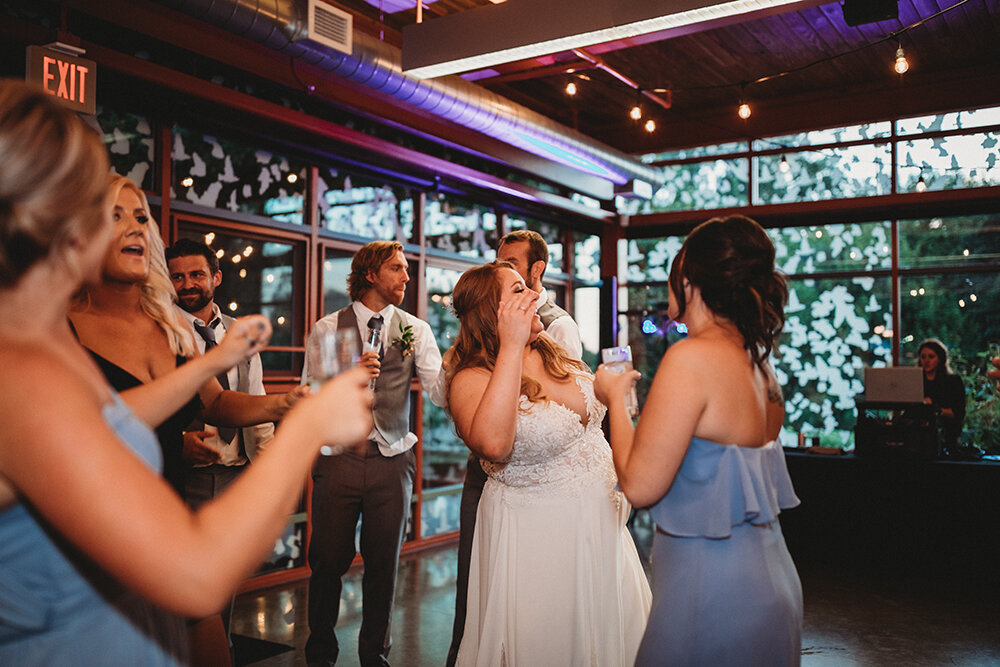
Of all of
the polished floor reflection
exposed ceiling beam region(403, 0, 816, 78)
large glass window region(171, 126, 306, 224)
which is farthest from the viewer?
large glass window region(171, 126, 306, 224)

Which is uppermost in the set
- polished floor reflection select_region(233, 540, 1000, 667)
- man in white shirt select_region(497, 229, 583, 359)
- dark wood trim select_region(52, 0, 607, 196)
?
dark wood trim select_region(52, 0, 607, 196)

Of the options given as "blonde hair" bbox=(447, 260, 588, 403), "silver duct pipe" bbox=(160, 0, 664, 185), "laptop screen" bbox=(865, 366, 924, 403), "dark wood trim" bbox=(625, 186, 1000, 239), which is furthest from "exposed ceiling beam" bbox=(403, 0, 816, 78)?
"dark wood trim" bbox=(625, 186, 1000, 239)

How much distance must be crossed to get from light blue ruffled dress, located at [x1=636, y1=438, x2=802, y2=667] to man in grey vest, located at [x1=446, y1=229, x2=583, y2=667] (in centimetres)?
137

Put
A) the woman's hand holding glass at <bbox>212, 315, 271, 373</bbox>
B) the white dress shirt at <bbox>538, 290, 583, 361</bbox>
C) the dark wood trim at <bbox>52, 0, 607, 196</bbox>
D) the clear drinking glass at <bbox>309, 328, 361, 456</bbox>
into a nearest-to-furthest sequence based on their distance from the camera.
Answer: the clear drinking glass at <bbox>309, 328, 361, 456</bbox>
the woman's hand holding glass at <bbox>212, 315, 271, 373</bbox>
the white dress shirt at <bbox>538, 290, 583, 361</bbox>
the dark wood trim at <bbox>52, 0, 607, 196</bbox>

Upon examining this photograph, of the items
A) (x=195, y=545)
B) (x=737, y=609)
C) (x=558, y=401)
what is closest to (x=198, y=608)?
(x=195, y=545)

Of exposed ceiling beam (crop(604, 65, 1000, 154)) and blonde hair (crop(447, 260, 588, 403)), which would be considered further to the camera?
exposed ceiling beam (crop(604, 65, 1000, 154))

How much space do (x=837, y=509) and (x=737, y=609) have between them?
4947 millimetres

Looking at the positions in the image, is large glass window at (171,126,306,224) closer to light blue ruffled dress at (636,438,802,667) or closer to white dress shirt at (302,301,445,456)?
white dress shirt at (302,301,445,456)

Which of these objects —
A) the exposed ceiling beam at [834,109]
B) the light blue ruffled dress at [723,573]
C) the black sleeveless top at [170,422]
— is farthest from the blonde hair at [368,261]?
the exposed ceiling beam at [834,109]

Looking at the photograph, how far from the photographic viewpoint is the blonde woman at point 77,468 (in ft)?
2.76

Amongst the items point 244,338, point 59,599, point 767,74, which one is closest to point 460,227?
point 767,74

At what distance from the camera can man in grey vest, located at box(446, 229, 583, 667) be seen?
10.3 feet

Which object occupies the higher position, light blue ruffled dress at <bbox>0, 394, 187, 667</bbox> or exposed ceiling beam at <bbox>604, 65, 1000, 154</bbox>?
exposed ceiling beam at <bbox>604, 65, 1000, 154</bbox>

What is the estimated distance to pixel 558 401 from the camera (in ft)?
8.24
